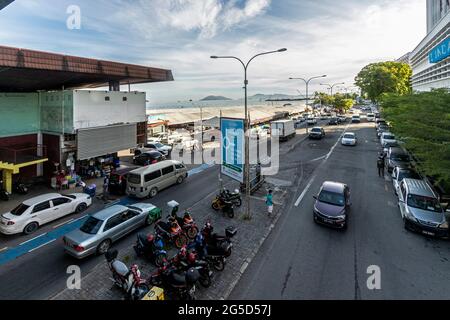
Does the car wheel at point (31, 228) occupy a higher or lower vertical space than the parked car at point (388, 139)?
lower

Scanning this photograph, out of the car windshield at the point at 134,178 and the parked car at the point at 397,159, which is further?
the parked car at the point at 397,159

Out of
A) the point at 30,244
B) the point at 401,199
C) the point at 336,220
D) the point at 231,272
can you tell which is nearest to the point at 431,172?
the point at 401,199

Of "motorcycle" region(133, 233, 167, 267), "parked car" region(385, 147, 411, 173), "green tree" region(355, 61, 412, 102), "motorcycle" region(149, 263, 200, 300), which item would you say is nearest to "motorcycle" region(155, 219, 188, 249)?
"motorcycle" region(133, 233, 167, 267)

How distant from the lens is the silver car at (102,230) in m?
9.62

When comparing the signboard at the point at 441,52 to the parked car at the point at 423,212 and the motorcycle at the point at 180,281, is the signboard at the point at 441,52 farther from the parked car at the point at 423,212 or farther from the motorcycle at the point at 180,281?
the motorcycle at the point at 180,281

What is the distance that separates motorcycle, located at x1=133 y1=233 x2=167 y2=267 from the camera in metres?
9.30

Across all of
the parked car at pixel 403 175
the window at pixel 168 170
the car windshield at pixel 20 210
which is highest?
the window at pixel 168 170

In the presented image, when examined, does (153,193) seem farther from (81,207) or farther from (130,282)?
(130,282)

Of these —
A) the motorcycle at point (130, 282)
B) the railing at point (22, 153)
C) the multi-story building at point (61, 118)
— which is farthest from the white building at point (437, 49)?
the railing at point (22, 153)

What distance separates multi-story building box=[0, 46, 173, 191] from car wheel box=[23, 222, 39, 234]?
214 inches

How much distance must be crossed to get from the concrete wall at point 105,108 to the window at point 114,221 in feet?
34.3

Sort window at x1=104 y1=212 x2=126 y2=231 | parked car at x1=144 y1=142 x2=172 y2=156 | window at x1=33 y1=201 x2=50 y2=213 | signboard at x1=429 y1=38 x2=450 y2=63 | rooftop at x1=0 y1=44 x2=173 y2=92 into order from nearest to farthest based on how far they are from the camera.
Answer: window at x1=104 y1=212 x2=126 y2=231
window at x1=33 y1=201 x2=50 y2=213
rooftop at x1=0 y1=44 x2=173 y2=92
signboard at x1=429 y1=38 x2=450 y2=63
parked car at x1=144 y1=142 x2=172 y2=156

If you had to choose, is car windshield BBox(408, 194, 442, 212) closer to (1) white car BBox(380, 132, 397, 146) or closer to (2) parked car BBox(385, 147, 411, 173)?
(2) parked car BBox(385, 147, 411, 173)

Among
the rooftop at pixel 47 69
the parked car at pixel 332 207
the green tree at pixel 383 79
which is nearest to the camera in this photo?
the parked car at pixel 332 207
